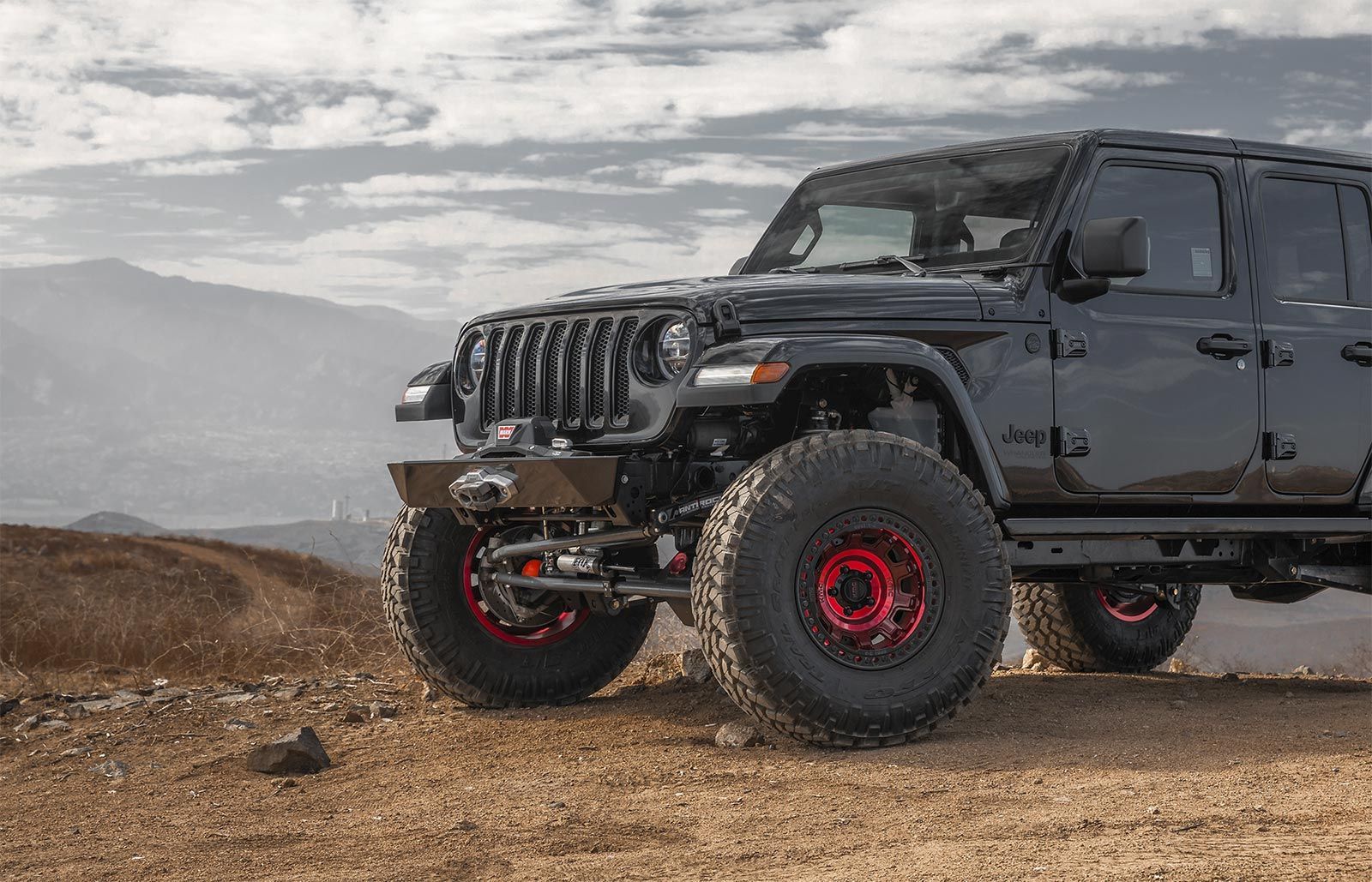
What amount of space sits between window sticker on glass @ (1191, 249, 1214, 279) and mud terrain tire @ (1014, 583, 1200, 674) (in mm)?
2898

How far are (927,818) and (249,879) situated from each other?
2.06 m

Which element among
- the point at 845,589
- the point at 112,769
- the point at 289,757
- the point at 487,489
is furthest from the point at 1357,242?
the point at 112,769

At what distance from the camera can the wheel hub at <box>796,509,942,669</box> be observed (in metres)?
5.68

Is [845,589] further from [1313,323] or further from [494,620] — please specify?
[1313,323]

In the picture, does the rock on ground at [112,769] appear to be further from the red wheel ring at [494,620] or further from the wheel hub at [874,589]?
the wheel hub at [874,589]

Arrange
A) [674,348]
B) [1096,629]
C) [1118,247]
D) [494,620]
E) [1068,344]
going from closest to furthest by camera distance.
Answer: [674,348] → [1118,247] → [1068,344] → [494,620] → [1096,629]

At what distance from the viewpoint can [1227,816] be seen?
4.70 metres

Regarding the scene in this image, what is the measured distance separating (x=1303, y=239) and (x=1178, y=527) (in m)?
1.77

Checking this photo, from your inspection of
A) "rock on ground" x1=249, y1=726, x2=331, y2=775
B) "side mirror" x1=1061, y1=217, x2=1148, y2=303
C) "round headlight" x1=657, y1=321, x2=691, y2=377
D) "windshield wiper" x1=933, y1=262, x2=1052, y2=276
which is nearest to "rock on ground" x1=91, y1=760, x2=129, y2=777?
"rock on ground" x1=249, y1=726, x2=331, y2=775

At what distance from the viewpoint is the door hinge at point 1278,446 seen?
7.06 metres

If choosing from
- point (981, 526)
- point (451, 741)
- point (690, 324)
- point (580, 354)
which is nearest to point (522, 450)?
point (580, 354)

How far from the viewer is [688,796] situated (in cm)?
518

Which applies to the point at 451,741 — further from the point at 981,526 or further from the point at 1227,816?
the point at 1227,816

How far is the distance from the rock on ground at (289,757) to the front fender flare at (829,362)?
2.06 m
